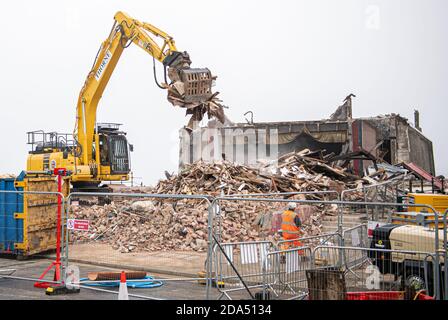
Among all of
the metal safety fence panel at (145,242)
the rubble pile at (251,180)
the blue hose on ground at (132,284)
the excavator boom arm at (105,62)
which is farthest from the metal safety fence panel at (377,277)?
the excavator boom arm at (105,62)

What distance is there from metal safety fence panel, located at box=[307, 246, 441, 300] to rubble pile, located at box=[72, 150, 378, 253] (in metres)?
2.94

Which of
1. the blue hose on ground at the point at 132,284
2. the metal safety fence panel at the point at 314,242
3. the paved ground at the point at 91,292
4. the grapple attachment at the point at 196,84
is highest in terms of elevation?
the grapple attachment at the point at 196,84

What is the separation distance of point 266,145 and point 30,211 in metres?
16.4

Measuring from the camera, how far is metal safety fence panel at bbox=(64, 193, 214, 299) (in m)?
10.0

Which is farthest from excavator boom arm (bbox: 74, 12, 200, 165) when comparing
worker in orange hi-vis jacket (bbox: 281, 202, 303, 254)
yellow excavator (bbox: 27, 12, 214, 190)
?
worker in orange hi-vis jacket (bbox: 281, 202, 303, 254)

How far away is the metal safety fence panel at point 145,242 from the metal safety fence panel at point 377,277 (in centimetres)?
269

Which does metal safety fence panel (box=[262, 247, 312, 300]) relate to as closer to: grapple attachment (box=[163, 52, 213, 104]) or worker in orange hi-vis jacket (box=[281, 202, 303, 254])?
worker in orange hi-vis jacket (box=[281, 202, 303, 254])

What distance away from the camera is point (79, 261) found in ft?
41.4

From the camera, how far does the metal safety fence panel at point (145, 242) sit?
10000 millimetres

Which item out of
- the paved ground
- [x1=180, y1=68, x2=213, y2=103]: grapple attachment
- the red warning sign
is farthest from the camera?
[x1=180, y1=68, x2=213, y2=103]: grapple attachment

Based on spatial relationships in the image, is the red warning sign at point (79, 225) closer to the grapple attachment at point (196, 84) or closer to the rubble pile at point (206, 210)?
the rubble pile at point (206, 210)

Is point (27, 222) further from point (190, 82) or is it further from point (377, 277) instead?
point (377, 277)
